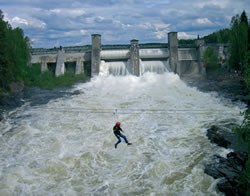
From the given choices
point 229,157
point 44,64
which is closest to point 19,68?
point 44,64

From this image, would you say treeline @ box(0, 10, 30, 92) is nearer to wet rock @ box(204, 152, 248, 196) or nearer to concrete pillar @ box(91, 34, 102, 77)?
concrete pillar @ box(91, 34, 102, 77)

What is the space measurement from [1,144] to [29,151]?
204cm

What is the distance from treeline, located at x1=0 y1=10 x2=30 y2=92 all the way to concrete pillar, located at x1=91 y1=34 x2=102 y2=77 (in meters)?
7.95

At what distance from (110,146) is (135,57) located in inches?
794

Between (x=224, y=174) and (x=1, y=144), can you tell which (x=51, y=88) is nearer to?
(x=1, y=144)

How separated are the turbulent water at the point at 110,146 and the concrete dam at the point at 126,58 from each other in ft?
28.5

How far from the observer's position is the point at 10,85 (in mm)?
25969

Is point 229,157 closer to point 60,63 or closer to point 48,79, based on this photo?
point 48,79

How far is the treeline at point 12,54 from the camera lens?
80.3 ft

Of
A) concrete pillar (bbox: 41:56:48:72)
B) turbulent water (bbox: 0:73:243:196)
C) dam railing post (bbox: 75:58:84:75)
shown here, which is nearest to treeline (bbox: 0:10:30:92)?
concrete pillar (bbox: 41:56:48:72)

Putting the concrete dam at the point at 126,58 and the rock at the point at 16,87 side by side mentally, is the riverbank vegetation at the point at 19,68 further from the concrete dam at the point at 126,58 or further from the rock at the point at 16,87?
the concrete dam at the point at 126,58

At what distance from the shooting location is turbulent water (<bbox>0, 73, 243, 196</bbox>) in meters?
10.5

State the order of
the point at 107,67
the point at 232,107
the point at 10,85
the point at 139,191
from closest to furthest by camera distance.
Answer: the point at 139,191
the point at 232,107
the point at 10,85
the point at 107,67

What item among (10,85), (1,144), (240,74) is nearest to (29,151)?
(1,144)
